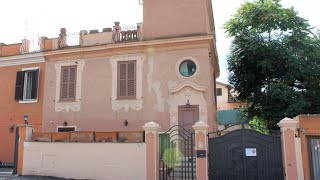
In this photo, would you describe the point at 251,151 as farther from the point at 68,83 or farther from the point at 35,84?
the point at 35,84

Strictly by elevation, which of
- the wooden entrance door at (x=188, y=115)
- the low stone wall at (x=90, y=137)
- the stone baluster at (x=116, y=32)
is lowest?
the low stone wall at (x=90, y=137)

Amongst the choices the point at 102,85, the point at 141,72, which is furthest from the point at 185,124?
the point at 102,85

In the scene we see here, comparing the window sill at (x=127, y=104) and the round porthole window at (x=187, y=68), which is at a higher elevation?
the round porthole window at (x=187, y=68)

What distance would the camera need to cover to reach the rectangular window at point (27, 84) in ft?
64.5

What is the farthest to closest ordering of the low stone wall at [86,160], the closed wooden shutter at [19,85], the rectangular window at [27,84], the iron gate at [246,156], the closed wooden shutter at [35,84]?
the closed wooden shutter at [19,85] < the rectangular window at [27,84] < the closed wooden shutter at [35,84] < the low stone wall at [86,160] < the iron gate at [246,156]

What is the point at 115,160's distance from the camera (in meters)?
13.6

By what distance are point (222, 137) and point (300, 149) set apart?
266 cm

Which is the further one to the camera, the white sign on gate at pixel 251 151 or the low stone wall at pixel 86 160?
the low stone wall at pixel 86 160

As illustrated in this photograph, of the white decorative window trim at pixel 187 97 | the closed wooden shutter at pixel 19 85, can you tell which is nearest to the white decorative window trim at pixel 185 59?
the white decorative window trim at pixel 187 97

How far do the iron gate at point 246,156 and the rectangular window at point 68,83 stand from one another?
9181 millimetres

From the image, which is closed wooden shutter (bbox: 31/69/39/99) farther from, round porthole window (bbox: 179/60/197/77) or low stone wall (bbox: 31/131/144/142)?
round porthole window (bbox: 179/60/197/77)

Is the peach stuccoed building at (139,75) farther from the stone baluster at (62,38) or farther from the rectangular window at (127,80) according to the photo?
the stone baluster at (62,38)

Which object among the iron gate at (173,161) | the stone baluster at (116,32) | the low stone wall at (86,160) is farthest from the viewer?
the stone baluster at (116,32)

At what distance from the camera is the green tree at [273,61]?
62.2 ft
